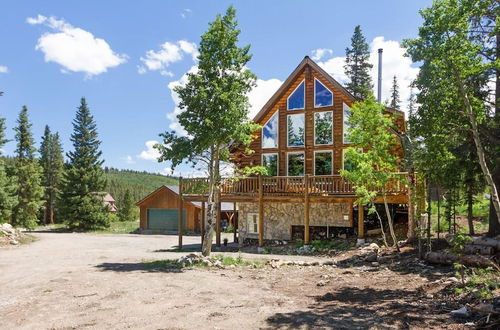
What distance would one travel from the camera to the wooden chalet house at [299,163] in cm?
1981

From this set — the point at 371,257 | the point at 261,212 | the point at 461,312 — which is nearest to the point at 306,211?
the point at 261,212

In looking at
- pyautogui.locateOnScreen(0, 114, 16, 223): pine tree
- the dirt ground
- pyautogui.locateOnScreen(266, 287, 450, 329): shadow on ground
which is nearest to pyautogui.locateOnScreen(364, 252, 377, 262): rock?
the dirt ground

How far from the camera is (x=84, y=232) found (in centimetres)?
3888

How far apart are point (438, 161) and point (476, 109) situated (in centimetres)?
258

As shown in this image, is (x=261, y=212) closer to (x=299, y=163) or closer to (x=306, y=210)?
(x=306, y=210)

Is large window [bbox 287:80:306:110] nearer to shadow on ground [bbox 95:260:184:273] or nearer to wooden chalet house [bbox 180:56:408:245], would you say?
wooden chalet house [bbox 180:56:408:245]

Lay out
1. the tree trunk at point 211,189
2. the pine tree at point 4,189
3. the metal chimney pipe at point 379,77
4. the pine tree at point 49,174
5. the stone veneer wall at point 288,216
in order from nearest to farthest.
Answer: the tree trunk at point 211,189, the stone veneer wall at point 288,216, the metal chimney pipe at point 379,77, the pine tree at point 4,189, the pine tree at point 49,174

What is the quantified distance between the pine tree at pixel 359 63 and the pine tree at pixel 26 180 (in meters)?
35.0

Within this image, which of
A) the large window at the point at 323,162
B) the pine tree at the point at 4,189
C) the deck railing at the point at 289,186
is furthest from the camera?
the pine tree at the point at 4,189

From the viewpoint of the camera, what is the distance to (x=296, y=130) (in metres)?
22.3

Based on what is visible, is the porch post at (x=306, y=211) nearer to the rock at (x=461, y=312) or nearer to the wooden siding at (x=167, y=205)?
the rock at (x=461, y=312)

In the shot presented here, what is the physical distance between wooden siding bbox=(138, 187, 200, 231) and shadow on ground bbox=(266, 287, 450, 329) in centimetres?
2828

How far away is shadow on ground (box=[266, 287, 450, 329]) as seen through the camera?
7141mm

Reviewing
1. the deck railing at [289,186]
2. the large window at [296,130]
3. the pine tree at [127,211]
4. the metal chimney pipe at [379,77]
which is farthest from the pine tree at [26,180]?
the metal chimney pipe at [379,77]
